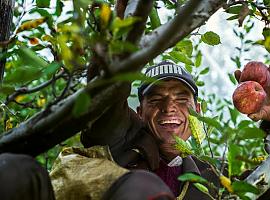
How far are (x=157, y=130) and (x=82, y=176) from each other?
1.78 feet

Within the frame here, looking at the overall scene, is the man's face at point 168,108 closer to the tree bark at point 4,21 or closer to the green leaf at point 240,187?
the tree bark at point 4,21

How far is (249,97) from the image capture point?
123cm

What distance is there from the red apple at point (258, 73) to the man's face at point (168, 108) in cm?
41

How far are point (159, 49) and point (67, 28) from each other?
0.13 metres

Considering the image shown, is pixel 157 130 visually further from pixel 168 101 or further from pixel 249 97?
pixel 249 97

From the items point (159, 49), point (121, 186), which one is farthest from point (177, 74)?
point (159, 49)

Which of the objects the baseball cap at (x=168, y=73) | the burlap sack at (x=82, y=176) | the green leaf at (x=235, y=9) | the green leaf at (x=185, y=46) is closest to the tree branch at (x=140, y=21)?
the burlap sack at (x=82, y=176)

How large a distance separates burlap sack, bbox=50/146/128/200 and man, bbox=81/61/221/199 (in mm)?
101

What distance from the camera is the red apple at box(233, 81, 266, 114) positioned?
1.22m

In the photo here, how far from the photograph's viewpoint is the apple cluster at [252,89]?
1227 mm

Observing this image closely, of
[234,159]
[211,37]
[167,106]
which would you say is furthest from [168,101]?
[234,159]

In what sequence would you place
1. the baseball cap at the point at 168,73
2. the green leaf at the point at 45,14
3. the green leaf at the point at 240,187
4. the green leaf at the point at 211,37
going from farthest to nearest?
1. the baseball cap at the point at 168,73
2. the green leaf at the point at 211,37
3. the green leaf at the point at 45,14
4. the green leaf at the point at 240,187

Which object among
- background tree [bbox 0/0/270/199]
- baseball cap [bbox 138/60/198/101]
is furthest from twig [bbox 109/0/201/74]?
baseball cap [bbox 138/60/198/101]

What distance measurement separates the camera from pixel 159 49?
73cm
